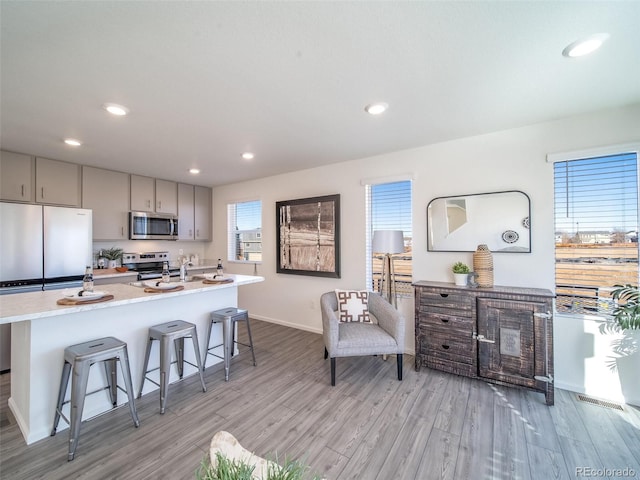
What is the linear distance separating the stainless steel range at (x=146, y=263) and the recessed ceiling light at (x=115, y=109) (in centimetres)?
267

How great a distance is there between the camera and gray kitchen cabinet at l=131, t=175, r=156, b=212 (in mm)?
4293

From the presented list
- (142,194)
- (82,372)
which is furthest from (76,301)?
(142,194)

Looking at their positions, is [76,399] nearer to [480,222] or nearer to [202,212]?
[480,222]

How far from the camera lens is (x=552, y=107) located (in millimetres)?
2250

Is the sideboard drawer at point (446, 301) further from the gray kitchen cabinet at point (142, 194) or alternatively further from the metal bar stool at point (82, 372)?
the gray kitchen cabinet at point (142, 194)

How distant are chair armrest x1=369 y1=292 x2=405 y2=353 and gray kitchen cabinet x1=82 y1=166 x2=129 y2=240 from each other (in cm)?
388

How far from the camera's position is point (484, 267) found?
104 inches

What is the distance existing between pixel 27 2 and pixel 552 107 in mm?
3433

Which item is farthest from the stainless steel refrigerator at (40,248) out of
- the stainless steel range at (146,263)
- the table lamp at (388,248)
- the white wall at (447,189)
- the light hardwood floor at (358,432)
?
the table lamp at (388,248)

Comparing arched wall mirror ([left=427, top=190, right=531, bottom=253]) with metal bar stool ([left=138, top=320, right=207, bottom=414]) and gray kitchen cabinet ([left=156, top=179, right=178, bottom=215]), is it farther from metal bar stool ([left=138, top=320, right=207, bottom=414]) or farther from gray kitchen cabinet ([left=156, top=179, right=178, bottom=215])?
gray kitchen cabinet ([left=156, top=179, right=178, bottom=215])

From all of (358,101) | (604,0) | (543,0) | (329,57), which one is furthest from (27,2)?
(604,0)

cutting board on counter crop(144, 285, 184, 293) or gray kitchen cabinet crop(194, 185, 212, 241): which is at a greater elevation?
gray kitchen cabinet crop(194, 185, 212, 241)

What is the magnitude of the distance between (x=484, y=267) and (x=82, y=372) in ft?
10.9

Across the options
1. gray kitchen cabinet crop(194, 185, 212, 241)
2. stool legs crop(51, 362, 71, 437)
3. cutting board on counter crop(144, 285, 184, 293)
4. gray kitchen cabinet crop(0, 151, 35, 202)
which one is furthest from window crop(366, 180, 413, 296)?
gray kitchen cabinet crop(0, 151, 35, 202)
